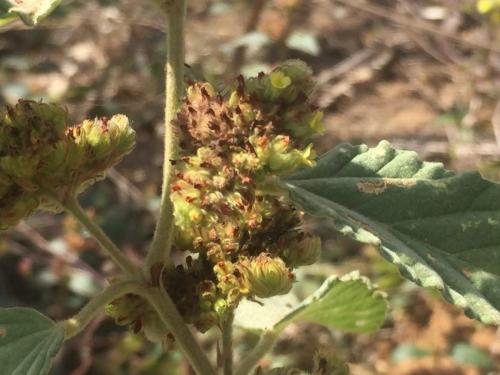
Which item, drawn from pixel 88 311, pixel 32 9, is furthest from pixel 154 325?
pixel 32 9

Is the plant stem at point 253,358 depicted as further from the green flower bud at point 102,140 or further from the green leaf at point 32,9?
the green leaf at point 32,9

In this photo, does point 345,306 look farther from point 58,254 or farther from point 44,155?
point 58,254

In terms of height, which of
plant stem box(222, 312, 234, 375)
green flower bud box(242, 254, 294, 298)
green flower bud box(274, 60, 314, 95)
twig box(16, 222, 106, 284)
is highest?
green flower bud box(274, 60, 314, 95)

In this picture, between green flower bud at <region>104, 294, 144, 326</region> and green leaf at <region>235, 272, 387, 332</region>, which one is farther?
green leaf at <region>235, 272, 387, 332</region>

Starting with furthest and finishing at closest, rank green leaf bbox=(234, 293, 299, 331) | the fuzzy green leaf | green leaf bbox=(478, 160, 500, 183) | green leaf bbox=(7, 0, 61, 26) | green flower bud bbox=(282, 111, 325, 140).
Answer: green leaf bbox=(478, 160, 500, 183), green leaf bbox=(234, 293, 299, 331), the fuzzy green leaf, green flower bud bbox=(282, 111, 325, 140), green leaf bbox=(7, 0, 61, 26)

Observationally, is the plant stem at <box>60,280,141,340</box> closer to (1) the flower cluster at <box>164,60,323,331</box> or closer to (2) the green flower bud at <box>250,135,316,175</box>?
(1) the flower cluster at <box>164,60,323,331</box>

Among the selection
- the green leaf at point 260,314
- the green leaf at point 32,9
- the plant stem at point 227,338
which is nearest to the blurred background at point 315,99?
the green leaf at point 260,314

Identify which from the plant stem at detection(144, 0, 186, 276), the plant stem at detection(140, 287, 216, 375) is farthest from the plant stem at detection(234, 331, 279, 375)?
the plant stem at detection(144, 0, 186, 276)
